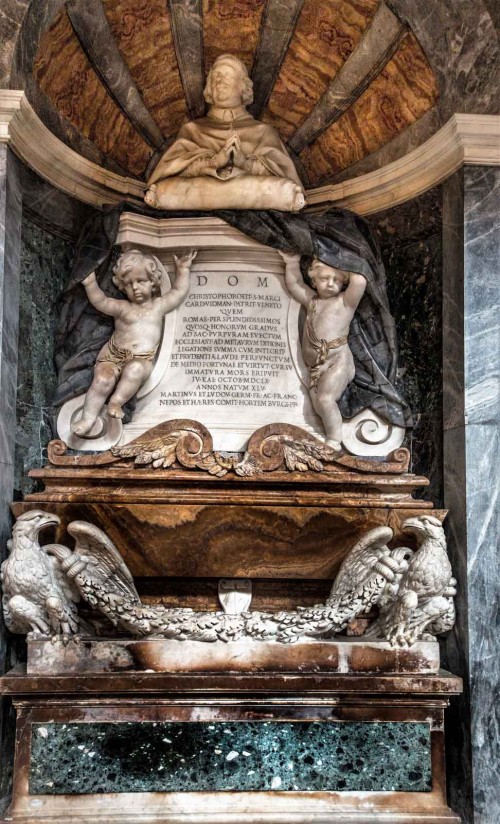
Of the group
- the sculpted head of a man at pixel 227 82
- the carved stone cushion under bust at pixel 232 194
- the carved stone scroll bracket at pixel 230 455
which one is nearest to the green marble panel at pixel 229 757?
the carved stone scroll bracket at pixel 230 455

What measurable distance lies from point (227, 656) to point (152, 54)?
388cm

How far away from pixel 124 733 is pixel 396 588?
1611 millimetres

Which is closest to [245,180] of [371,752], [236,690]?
[236,690]

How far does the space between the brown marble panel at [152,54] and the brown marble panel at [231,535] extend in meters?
2.82

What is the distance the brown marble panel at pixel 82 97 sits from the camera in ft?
19.0

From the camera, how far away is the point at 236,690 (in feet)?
16.1

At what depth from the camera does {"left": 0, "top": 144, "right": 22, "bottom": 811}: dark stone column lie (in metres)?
5.19

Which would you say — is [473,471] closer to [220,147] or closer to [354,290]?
[354,290]

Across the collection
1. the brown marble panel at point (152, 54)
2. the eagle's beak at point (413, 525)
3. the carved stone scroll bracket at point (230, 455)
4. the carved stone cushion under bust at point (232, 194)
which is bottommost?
the eagle's beak at point (413, 525)

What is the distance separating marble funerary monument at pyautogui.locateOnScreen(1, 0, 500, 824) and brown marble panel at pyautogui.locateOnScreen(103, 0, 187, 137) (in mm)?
15

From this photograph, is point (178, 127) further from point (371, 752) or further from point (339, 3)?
point (371, 752)

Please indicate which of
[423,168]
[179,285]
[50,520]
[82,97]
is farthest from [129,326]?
[423,168]

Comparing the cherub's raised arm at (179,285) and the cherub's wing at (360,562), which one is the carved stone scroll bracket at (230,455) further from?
the cherub's raised arm at (179,285)

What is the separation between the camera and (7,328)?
5.29 m
